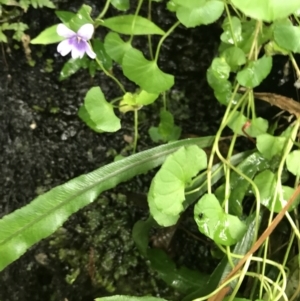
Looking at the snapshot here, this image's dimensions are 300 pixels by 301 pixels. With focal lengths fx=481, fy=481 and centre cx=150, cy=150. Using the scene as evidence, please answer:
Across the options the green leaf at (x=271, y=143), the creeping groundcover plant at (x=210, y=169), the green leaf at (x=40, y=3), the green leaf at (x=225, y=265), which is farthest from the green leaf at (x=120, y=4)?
the green leaf at (x=225, y=265)

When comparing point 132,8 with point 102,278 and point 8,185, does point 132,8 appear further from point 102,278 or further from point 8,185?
point 102,278

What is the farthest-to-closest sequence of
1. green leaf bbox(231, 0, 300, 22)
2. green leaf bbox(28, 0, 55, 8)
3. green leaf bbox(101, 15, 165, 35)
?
1. green leaf bbox(28, 0, 55, 8)
2. green leaf bbox(101, 15, 165, 35)
3. green leaf bbox(231, 0, 300, 22)

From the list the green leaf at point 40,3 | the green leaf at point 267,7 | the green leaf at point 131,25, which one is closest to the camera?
the green leaf at point 267,7

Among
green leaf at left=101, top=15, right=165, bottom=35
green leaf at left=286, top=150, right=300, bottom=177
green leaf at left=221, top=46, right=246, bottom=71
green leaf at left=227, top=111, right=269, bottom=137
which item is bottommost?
green leaf at left=227, top=111, right=269, bottom=137

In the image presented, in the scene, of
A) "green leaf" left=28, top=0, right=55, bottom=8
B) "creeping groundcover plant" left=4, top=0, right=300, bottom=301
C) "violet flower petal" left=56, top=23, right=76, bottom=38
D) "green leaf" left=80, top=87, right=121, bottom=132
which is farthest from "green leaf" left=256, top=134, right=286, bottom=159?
"green leaf" left=28, top=0, right=55, bottom=8

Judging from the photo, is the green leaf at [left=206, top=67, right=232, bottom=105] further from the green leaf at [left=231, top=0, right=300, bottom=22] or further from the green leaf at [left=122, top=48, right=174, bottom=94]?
the green leaf at [left=231, top=0, right=300, bottom=22]

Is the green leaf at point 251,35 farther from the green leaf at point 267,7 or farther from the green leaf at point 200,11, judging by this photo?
the green leaf at point 267,7
